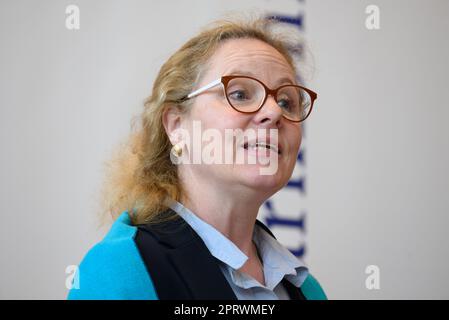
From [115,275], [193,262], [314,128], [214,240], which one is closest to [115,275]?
[115,275]

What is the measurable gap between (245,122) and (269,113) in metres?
0.05

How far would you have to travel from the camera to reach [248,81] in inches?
37.2

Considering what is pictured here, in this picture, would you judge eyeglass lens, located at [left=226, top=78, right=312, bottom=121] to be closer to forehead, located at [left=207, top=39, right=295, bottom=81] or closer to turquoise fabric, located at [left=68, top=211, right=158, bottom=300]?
forehead, located at [left=207, top=39, right=295, bottom=81]

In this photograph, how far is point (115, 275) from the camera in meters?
0.71

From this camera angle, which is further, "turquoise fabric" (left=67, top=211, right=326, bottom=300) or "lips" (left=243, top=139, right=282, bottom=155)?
"lips" (left=243, top=139, right=282, bottom=155)

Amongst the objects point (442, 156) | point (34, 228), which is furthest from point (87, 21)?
point (442, 156)

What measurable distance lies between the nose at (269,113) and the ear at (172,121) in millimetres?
205

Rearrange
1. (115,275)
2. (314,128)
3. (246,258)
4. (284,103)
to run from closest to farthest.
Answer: (115,275)
(246,258)
(284,103)
(314,128)

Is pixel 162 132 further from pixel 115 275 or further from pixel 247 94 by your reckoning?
pixel 115 275

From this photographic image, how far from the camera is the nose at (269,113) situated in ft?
3.01

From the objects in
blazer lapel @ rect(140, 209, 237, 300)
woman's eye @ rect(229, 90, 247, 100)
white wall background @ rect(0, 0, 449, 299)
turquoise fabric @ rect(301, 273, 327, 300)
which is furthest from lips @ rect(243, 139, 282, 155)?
white wall background @ rect(0, 0, 449, 299)

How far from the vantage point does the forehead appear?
3.16 ft

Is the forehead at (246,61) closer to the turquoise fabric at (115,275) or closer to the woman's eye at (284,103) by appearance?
the woman's eye at (284,103)

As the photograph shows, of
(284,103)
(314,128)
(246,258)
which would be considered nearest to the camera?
(246,258)
